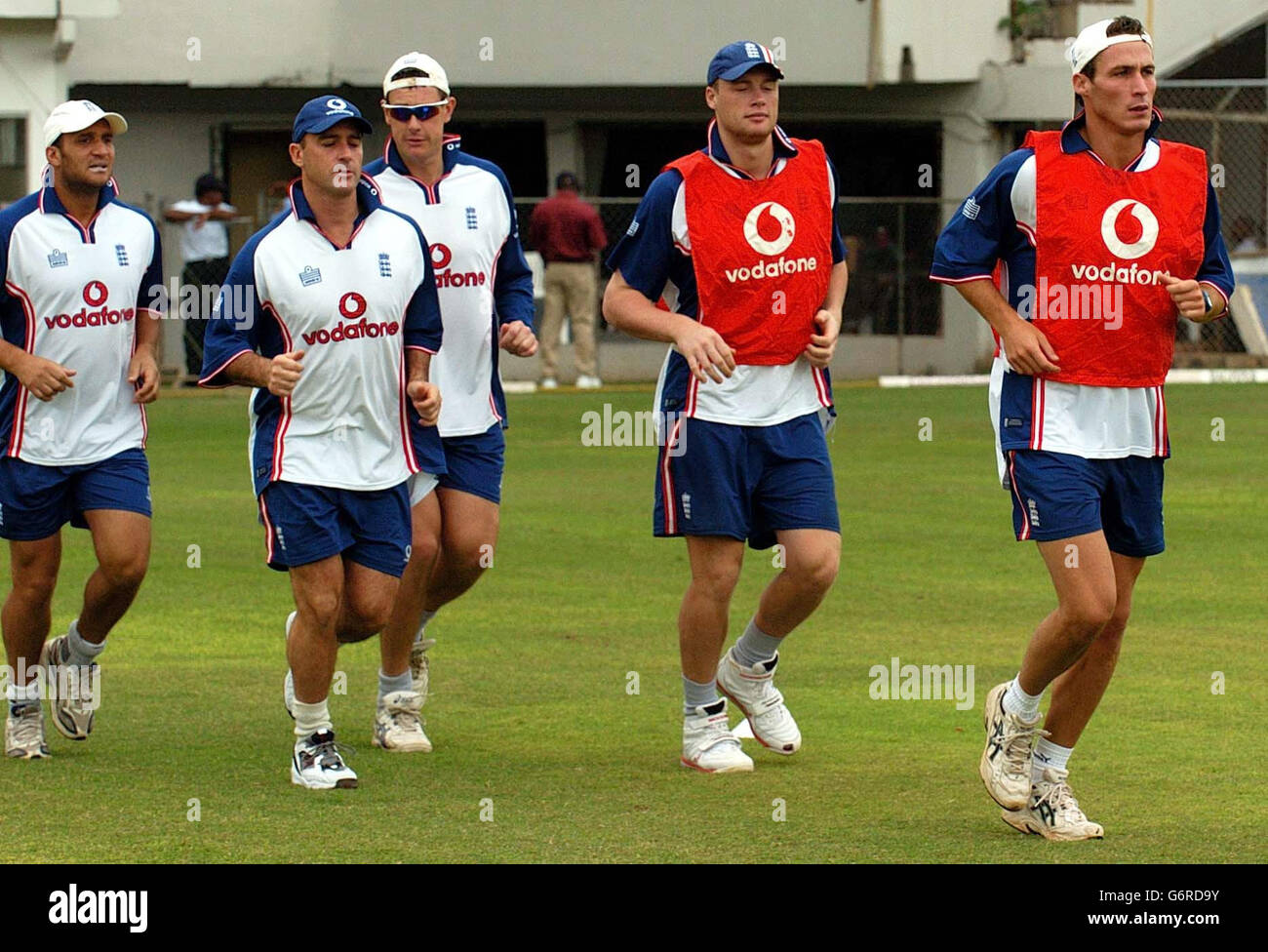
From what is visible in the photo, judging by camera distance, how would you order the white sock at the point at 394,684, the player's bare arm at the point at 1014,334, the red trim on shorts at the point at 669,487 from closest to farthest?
the player's bare arm at the point at 1014,334 → the red trim on shorts at the point at 669,487 → the white sock at the point at 394,684

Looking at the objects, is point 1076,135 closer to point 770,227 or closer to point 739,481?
point 770,227

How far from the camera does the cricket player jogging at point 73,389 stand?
8195 millimetres

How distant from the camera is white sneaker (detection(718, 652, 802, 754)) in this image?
805 centimetres

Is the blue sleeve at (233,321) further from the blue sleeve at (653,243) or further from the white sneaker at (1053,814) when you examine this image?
the white sneaker at (1053,814)

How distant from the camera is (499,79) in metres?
29.2

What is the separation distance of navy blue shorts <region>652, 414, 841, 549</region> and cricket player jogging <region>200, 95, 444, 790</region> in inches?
35.6

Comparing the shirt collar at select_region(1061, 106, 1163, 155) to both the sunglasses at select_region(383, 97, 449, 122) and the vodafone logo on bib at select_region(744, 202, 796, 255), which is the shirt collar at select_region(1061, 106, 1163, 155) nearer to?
the vodafone logo on bib at select_region(744, 202, 796, 255)

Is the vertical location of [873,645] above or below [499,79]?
below

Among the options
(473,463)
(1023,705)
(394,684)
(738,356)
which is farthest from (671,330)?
(394,684)

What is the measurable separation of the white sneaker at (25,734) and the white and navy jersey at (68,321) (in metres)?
0.93

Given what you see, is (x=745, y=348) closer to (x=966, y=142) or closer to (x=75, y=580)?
(x=75, y=580)

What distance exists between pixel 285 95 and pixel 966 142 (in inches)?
364

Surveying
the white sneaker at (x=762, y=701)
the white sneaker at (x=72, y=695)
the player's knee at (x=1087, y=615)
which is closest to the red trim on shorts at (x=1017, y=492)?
the player's knee at (x=1087, y=615)

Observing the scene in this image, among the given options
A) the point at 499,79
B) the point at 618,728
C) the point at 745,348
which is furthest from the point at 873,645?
the point at 499,79
